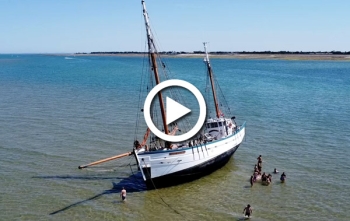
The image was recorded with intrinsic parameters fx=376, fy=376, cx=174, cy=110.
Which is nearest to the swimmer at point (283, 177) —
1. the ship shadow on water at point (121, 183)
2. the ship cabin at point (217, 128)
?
the ship cabin at point (217, 128)

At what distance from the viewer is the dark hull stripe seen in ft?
121

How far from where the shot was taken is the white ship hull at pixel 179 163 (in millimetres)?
35656

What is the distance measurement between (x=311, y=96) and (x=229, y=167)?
62.0 meters

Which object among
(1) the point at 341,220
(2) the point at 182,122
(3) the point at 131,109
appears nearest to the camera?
(1) the point at 341,220

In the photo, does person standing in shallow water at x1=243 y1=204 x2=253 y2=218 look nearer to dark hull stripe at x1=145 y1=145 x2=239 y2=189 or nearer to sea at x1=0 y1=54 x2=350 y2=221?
sea at x1=0 y1=54 x2=350 y2=221

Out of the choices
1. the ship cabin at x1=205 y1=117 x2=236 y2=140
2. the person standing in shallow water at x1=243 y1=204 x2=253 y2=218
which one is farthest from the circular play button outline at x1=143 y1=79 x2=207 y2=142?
the person standing in shallow water at x1=243 y1=204 x2=253 y2=218

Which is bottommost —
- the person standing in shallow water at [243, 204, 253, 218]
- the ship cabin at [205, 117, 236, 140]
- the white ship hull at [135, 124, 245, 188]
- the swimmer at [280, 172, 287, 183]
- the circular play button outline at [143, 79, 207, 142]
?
the person standing in shallow water at [243, 204, 253, 218]

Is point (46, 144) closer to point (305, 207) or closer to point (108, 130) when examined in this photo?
point (108, 130)

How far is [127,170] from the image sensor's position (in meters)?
42.1

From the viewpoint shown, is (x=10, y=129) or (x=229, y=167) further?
(x=10, y=129)

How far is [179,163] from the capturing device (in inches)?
1448

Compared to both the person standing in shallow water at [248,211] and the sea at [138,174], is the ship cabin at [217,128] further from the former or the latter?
the person standing in shallow water at [248,211]

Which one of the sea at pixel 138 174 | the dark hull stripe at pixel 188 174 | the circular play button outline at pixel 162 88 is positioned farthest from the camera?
the dark hull stripe at pixel 188 174

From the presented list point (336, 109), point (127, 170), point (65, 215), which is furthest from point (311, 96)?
point (65, 215)
